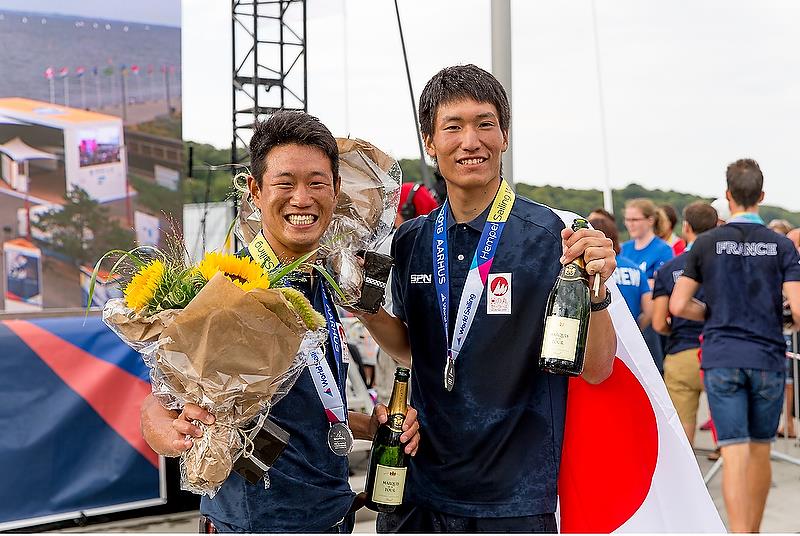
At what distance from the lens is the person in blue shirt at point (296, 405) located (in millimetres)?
1929

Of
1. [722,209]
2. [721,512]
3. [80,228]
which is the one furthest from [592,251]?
[80,228]

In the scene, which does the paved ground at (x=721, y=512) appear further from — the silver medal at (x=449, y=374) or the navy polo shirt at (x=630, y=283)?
the silver medal at (x=449, y=374)

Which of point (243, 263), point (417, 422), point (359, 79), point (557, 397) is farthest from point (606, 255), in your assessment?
point (359, 79)

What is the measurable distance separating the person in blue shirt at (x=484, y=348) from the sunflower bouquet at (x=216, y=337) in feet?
1.86

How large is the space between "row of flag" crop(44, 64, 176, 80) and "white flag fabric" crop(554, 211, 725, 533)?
735 centimetres

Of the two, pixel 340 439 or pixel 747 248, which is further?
pixel 747 248

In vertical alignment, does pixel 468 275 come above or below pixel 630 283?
above

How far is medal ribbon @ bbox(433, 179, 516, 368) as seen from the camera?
219cm

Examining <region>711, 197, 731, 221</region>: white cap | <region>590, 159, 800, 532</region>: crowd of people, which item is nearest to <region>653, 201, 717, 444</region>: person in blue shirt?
<region>590, 159, 800, 532</region>: crowd of people

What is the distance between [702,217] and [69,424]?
457 centimetres

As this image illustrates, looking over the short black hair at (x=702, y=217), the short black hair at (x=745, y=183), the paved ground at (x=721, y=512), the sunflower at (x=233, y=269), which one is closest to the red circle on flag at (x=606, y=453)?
the sunflower at (x=233, y=269)

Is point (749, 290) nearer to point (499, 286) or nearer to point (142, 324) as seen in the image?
point (499, 286)

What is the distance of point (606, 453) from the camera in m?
2.44

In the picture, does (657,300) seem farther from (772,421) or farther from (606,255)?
(606,255)
